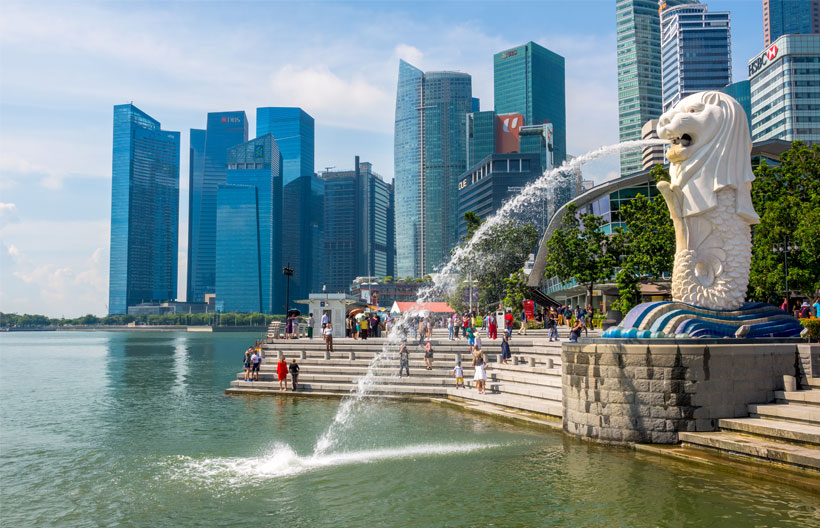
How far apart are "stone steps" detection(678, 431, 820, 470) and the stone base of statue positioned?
2.82 metres

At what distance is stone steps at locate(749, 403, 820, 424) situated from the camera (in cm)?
1481

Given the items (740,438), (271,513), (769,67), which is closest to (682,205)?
(740,438)

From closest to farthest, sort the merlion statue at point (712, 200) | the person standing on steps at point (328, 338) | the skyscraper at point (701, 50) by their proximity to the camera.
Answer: the merlion statue at point (712, 200) → the person standing on steps at point (328, 338) → the skyscraper at point (701, 50)

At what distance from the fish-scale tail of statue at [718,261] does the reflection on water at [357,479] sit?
241 inches

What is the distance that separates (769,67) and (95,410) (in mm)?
152861

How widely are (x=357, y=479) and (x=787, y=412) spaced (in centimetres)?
1070

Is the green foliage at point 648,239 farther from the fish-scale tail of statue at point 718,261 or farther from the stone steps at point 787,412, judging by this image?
the stone steps at point 787,412

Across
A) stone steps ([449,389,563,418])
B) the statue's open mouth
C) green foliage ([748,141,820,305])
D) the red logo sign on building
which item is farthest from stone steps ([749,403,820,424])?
the red logo sign on building

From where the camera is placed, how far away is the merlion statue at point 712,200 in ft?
62.1

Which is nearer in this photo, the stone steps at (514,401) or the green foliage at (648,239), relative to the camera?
the stone steps at (514,401)

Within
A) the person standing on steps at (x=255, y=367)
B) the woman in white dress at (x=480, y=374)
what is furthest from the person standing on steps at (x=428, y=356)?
the person standing on steps at (x=255, y=367)

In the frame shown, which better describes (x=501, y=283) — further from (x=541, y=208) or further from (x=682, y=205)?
(x=541, y=208)

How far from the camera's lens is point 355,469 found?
1544 centimetres

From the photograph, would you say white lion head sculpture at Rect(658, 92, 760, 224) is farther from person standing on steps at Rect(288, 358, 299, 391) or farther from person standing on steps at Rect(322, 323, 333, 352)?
person standing on steps at Rect(322, 323, 333, 352)
